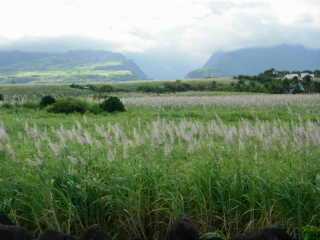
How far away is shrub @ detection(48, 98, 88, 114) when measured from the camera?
1069 inches

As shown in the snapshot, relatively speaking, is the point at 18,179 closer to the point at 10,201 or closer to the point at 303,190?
the point at 10,201

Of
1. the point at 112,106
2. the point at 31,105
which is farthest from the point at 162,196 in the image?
the point at 31,105

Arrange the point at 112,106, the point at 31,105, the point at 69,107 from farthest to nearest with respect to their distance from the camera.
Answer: the point at 31,105, the point at 112,106, the point at 69,107

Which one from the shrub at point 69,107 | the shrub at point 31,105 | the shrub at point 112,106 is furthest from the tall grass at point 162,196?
the shrub at point 31,105

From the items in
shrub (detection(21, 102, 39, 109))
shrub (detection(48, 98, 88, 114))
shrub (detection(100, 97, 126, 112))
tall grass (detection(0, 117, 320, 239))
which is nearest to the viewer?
tall grass (detection(0, 117, 320, 239))

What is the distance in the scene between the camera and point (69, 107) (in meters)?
27.2

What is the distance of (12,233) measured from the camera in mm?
5559

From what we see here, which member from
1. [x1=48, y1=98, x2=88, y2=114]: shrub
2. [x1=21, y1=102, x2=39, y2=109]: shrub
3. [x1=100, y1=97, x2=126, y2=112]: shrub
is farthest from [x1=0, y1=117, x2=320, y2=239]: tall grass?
[x1=21, y1=102, x2=39, y2=109]: shrub

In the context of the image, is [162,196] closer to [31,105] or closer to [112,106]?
[112,106]

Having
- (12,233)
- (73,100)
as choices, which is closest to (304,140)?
(12,233)

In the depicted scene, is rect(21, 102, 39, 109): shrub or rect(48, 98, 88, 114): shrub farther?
rect(21, 102, 39, 109): shrub

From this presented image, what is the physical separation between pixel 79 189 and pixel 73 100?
2175 cm

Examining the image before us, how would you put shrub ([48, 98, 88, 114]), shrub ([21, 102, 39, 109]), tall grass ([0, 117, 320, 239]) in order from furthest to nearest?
shrub ([21, 102, 39, 109]) → shrub ([48, 98, 88, 114]) → tall grass ([0, 117, 320, 239])

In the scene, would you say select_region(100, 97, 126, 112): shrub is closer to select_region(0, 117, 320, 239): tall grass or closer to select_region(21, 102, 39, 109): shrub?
select_region(21, 102, 39, 109): shrub
